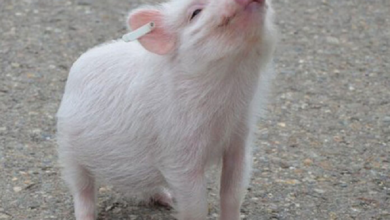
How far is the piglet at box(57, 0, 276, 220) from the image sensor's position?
128 inches

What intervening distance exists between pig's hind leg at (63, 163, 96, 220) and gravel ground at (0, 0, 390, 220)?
138 millimetres

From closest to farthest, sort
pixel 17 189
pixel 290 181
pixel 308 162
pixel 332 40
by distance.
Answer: pixel 17 189 < pixel 290 181 < pixel 308 162 < pixel 332 40

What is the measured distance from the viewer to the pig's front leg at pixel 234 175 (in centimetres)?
368

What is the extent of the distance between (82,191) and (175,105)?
0.82 metres

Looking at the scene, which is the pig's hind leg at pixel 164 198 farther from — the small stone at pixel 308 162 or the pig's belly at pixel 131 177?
the small stone at pixel 308 162

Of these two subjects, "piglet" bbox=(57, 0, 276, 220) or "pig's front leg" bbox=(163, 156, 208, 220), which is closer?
"piglet" bbox=(57, 0, 276, 220)

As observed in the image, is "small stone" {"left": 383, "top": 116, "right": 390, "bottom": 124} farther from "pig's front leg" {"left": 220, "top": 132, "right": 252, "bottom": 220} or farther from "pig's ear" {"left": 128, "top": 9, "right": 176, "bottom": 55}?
"pig's ear" {"left": 128, "top": 9, "right": 176, "bottom": 55}

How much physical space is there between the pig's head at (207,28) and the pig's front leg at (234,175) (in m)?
0.54

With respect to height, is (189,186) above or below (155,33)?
below

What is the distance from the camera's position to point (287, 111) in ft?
17.5

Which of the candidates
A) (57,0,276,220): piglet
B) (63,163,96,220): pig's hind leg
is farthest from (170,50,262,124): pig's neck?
(63,163,96,220): pig's hind leg

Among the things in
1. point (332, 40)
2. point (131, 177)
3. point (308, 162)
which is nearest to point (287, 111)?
point (308, 162)

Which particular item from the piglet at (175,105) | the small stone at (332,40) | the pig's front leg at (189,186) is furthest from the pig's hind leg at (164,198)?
the small stone at (332,40)

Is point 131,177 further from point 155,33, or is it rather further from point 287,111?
point 287,111
